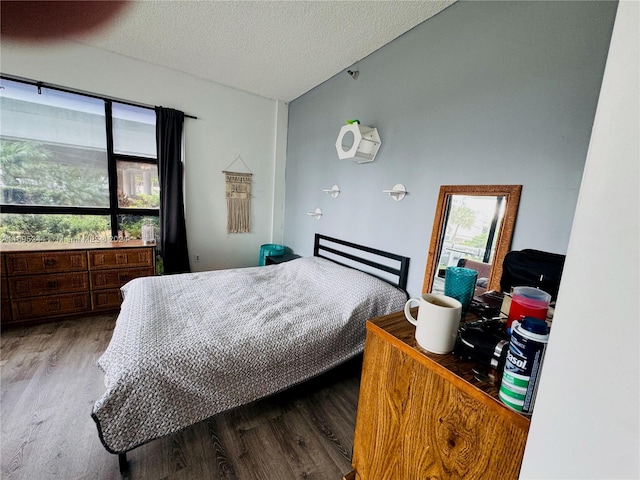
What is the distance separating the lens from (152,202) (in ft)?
10.3

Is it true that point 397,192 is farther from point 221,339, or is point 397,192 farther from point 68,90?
point 68,90

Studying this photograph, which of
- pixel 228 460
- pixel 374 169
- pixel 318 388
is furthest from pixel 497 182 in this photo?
pixel 228 460

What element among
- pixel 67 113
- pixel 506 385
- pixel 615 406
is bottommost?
pixel 506 385

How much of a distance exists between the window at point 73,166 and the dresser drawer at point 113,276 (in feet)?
1.75

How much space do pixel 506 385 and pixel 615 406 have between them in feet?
0.72

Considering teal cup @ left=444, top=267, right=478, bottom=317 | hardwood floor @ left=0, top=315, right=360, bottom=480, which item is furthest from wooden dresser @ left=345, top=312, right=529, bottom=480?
hardwood floor @ left=0, top=315, right=360, bottom=480

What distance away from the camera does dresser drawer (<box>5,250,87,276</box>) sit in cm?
229

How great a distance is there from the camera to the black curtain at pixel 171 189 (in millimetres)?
2969

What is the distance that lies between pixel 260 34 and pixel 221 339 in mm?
2451

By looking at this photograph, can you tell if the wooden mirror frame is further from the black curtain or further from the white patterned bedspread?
the black curtain

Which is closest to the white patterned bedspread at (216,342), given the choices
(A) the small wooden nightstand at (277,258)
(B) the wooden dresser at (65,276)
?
(B) the wooden dresser at (65,276)

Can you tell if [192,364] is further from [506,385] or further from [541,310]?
[541,310]

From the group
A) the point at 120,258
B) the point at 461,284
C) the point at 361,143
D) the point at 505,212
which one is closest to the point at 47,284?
the point at 120,258

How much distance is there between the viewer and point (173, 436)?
4.77ft
